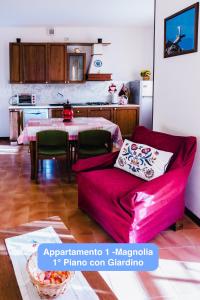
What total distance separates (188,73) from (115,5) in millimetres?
2899

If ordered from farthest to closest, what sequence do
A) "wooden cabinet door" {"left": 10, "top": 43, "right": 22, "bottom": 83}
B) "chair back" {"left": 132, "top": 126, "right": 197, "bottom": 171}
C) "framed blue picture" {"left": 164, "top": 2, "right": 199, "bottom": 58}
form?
1. "wooden cabinet door" {"left": 10, "top": 43, "right": 22, "bottom": 83}
2. "framed blue picture" {"left": 164, "top": 2, "right": 199, "bottom": 58}
3. "chair back" {"left": 132, "top": 126, "right": 197, "bottom": 171}

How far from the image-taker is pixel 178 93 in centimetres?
348

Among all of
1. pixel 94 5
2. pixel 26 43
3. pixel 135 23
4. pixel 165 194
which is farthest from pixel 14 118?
pixel 165 194

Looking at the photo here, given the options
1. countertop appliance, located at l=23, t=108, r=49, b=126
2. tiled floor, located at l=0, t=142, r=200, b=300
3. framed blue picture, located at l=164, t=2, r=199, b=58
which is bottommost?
tiled floor, located at l=0, t=142, r=200, b=300

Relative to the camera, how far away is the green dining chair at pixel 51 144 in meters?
4.42

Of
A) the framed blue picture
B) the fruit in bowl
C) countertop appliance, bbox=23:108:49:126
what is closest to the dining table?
the framed blue picture

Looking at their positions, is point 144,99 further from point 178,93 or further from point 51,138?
point 178,93

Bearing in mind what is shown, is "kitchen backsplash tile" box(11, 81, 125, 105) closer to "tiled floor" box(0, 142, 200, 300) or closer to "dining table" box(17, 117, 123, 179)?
"tiled floor" box(0, 142, 200, 300)

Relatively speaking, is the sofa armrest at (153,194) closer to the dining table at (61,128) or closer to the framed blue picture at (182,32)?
the framed blue picture at (182,32)

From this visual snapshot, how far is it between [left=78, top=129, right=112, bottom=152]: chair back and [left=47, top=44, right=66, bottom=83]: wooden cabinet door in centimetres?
311

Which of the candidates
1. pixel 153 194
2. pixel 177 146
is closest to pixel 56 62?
pixel 177 146

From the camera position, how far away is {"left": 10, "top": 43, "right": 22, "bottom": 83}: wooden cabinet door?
23.4 feet

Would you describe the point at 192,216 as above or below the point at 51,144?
below

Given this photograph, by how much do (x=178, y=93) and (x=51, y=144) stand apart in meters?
1.85
